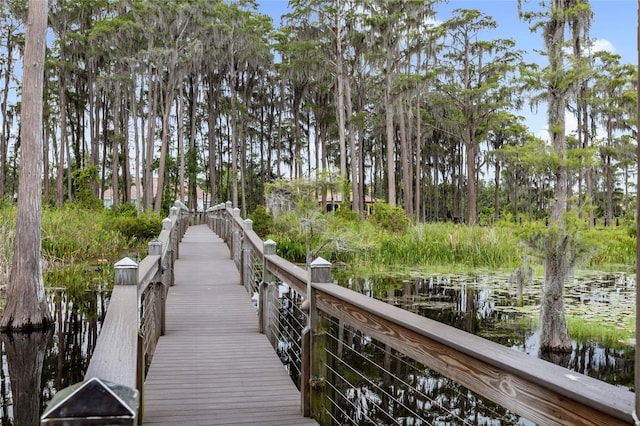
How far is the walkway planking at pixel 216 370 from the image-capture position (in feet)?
12.1

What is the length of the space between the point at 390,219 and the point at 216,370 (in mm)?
16570

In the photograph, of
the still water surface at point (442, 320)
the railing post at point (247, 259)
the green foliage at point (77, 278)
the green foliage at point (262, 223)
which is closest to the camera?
the still water surface at point (442, 320)

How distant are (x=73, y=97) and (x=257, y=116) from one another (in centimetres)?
1237

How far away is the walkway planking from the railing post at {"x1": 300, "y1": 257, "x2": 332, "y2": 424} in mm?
101

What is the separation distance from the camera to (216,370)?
187 inches

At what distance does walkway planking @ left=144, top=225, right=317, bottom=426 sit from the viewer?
3.68m

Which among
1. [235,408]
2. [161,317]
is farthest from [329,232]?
[235,408]

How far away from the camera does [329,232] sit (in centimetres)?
1656

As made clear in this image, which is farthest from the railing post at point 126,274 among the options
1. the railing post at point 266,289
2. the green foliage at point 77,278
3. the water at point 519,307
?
the green foliage at point 77,278

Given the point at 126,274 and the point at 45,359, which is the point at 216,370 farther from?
the point at 45,359

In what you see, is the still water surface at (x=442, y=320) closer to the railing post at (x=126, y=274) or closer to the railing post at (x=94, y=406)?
the railing post at (x=126, y=274)

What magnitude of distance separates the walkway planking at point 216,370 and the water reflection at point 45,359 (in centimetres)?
128

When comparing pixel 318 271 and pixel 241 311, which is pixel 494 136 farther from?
pixel 318 271

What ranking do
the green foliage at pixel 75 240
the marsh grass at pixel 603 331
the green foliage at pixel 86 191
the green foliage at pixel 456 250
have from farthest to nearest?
the green foliage at pixel 86 191, the green foliage at pixel 456 250, the green foliage at pixel 75 240, the marsh grass at pixel 603 331
